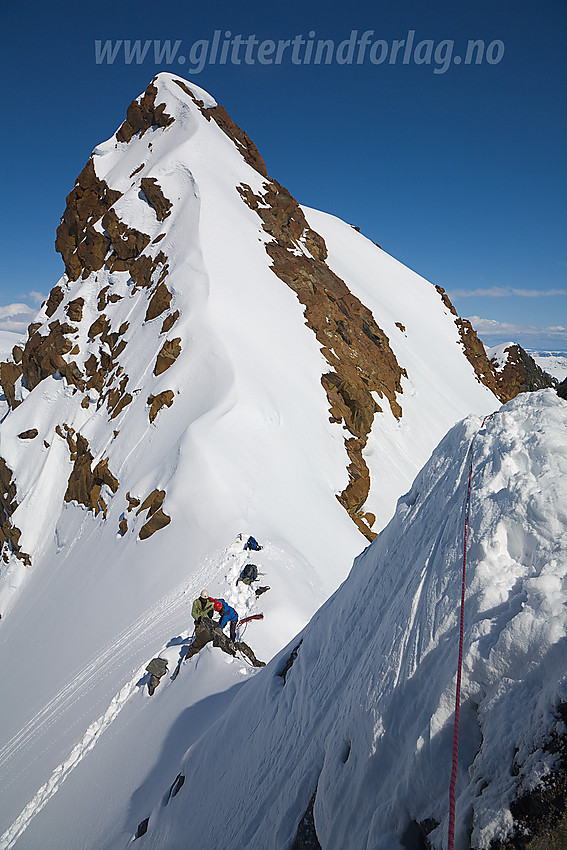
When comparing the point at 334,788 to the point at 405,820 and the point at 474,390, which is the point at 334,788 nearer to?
the point at 405,820

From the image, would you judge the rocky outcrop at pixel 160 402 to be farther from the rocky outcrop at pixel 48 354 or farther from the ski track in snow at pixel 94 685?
the rocky outcrop at pixel 48 354

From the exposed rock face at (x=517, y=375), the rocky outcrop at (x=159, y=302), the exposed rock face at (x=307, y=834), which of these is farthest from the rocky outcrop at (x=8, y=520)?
the exposed rock face at (x=517, y=375)

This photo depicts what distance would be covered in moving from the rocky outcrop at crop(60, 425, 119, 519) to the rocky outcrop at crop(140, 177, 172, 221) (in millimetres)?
17007

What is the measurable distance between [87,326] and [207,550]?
2305cm

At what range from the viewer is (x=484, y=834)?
2.15 m

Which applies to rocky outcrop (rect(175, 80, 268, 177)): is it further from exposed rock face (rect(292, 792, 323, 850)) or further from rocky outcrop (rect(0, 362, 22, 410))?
exposed rock face (rect(292, 792, 323, 850))

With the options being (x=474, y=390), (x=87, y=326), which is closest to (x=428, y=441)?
(x=474, y=390)

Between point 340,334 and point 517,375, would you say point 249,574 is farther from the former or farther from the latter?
point 517,375

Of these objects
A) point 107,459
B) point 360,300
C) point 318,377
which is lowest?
point 318,377

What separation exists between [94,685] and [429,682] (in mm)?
11728

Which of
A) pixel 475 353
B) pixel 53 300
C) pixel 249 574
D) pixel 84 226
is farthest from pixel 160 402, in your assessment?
pixel 475 353

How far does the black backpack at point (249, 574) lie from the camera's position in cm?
1233

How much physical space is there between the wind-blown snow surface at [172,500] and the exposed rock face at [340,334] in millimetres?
1048

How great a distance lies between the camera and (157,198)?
31.0 m
